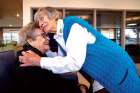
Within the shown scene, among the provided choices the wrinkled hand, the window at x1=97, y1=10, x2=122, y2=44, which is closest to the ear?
the wrinkled hand

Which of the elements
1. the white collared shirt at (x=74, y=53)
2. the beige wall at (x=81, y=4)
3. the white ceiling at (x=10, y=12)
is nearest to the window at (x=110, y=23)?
the beige wall at (x=81, y=4)

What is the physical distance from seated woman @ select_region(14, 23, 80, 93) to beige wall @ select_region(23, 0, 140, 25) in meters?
4.76

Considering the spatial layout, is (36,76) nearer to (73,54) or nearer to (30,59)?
(30,59)

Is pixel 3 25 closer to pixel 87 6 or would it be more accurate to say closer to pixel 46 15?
pixel 87 6

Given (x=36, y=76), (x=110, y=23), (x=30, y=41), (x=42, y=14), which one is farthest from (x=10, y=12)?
(x=42, y=14)

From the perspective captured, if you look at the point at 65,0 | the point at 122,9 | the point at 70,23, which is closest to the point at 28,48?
the point at 70,23

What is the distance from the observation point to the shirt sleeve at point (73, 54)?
1.40 metres

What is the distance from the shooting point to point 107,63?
151 centimetres

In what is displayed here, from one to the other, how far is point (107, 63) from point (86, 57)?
0.14 metres

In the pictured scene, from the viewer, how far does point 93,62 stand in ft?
4.92

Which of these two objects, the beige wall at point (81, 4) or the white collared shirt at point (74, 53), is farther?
the beige wall at point (81, 4)

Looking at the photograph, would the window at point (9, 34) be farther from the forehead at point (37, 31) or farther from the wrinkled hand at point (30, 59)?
the wrinkled hand at point (30, 59)

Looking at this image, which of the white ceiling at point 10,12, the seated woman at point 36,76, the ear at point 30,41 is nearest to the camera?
the seated woman at point 36,76

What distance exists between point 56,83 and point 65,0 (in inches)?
205
